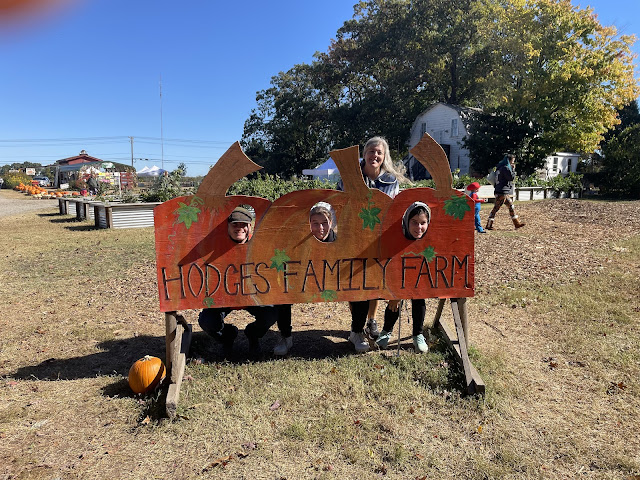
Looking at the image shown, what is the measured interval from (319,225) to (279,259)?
1.34 ft

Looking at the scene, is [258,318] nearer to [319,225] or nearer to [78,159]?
[319,225]

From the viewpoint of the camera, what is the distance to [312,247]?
11.1 feet

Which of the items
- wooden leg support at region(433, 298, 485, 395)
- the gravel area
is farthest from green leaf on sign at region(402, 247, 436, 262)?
the gravel area

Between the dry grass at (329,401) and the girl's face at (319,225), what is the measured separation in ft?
3.76

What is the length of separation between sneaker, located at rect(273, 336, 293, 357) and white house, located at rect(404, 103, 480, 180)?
25456 mm

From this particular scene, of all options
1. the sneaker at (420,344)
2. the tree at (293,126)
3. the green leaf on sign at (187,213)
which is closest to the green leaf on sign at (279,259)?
the green leaf on sign at (187,213)

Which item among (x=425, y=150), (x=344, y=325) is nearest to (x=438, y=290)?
(x=425, y=150)

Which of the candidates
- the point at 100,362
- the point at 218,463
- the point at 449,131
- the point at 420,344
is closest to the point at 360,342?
the point at 420,344

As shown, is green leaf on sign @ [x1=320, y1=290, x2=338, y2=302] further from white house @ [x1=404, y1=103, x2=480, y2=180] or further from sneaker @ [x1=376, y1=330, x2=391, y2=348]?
white house @ [x1=404, y1=103, x2=480, y2=180]

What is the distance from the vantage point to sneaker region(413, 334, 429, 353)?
3861mm

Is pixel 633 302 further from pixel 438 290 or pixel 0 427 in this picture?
pixel 0 427

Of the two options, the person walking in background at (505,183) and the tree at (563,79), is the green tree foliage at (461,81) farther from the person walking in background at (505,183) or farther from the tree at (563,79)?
the person walking in background at (505,183)

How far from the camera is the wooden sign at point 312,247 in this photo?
3146 mm

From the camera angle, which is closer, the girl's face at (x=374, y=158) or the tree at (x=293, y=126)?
the girl's face at (x=374, y=158)
